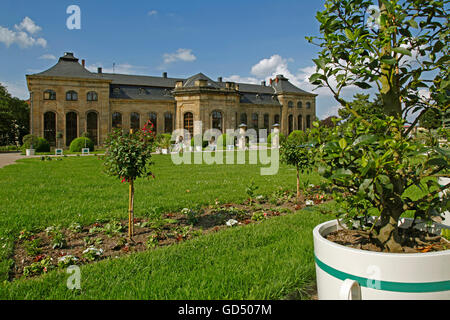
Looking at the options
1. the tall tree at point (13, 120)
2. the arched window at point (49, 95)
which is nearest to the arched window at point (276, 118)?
the arched window at point (49, 95)

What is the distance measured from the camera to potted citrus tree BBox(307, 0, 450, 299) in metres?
1.63

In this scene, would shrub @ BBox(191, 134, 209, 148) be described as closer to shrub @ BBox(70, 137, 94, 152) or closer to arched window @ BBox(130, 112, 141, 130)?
arched window @ BBox(130, 112, 141, 130)

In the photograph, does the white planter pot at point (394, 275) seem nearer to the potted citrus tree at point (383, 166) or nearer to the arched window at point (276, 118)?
the potted citrus tree at point (383, 166)

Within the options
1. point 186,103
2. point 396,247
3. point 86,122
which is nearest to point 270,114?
point 186,103

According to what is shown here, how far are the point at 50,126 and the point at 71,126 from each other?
208cm

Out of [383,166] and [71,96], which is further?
[71,96]

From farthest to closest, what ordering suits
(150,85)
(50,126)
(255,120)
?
(255,120), (150,85), (50,126)

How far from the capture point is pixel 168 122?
37375 mm

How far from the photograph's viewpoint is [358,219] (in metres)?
2.35

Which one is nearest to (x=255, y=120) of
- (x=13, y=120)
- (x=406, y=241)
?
(x=13, y=120)

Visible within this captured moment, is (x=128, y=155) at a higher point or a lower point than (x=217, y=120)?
lower

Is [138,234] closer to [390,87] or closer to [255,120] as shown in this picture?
[390,87]
